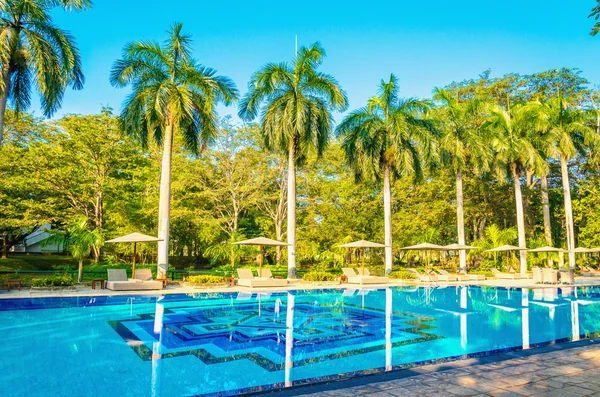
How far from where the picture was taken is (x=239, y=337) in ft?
28.9

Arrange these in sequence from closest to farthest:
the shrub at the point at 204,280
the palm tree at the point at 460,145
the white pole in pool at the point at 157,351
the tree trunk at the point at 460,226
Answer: the white pole in pool at the point at 157,351, the shrub at the point at 204,280, the tree trunk at the point at 460,226, the palm tree at the point at 460,145

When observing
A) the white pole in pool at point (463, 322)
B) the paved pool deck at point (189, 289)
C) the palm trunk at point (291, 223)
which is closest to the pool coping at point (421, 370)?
the white pole in pool at point (463, 322)

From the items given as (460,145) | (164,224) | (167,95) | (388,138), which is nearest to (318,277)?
(164,224)

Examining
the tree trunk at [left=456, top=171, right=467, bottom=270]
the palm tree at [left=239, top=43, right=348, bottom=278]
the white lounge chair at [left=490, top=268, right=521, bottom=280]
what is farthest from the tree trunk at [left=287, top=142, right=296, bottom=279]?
the white lounge chair at [left=490, top=268, right=521, bottom=280]

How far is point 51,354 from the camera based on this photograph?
723cm

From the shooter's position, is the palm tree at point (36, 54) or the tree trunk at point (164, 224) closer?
the palm tree at point (36, 54)

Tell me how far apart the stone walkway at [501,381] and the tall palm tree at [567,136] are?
2894 cm

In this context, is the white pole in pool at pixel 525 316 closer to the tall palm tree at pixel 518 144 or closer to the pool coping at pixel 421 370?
the pool coping at pixel 421 370

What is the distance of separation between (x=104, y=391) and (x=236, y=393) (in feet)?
5.52

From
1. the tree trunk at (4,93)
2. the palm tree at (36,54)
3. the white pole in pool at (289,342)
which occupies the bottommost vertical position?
the white pole in pool at (289,342)

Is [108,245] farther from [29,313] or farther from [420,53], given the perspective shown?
[420,53]

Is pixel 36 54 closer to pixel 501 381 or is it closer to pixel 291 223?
pixel 291 223

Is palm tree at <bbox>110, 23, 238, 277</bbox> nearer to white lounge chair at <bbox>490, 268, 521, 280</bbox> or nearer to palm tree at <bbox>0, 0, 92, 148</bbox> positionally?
palm tree at <bbox>0, 0, 92, 148</bbox>

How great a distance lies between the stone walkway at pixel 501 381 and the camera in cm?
471
